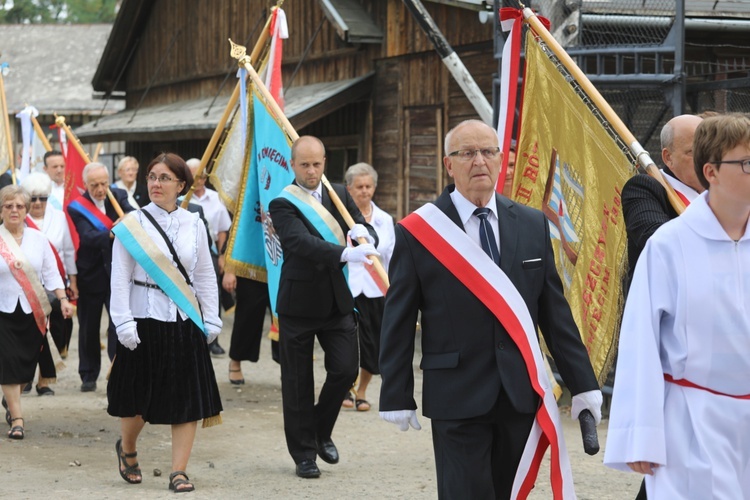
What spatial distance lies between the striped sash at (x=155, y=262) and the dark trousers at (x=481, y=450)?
8.73ft

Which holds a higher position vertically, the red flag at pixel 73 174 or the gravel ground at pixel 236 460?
the red flag at pixel 73 174

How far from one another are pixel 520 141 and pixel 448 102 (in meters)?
6.81

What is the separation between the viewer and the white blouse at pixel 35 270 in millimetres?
8703

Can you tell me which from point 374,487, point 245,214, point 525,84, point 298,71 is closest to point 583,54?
point 525,84

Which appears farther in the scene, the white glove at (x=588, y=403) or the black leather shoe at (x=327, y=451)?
the black leather shoe at (x=327, y=451)

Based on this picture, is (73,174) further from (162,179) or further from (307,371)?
(307,371)

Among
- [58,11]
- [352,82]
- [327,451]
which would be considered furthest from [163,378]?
[58,11]

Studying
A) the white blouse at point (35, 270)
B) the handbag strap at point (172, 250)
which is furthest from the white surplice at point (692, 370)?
the white blouse at point (35, 270)

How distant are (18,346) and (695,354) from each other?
6.14 meters

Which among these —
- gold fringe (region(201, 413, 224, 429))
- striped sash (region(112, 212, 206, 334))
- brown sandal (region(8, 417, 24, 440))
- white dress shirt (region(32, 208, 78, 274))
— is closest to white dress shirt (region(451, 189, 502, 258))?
striped sash (region(112, 212, 206, 334))

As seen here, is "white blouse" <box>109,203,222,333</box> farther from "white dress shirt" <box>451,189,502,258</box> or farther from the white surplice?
the white surplice

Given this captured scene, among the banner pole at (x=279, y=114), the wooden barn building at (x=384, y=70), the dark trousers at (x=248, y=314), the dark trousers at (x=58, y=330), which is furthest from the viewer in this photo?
the dark trousers at (x=248, y=314)

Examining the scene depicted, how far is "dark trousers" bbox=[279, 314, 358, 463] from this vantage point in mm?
7262

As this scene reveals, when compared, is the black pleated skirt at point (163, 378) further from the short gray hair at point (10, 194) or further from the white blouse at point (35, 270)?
the short gray hair at point (10, 194)
